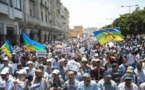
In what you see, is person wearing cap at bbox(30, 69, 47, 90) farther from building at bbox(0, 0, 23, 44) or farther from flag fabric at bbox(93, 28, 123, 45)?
building at bbox(0, 0, 23, 44)

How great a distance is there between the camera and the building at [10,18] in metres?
23.6

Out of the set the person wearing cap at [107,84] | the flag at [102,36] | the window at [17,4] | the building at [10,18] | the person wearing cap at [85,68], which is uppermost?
the window at [17,4]

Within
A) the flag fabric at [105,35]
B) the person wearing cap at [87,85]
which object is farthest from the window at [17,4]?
the person wearing cap at [87,85]

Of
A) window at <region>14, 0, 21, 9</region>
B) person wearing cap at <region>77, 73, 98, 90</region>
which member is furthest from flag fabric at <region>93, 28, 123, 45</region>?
window at <region>14, 0, 21, 9</region>

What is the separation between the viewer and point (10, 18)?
26188 millimetres

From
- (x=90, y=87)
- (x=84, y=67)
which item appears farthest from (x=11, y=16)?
(x=90, y=87)

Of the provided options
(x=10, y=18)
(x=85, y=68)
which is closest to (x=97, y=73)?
(x=85, y=68)

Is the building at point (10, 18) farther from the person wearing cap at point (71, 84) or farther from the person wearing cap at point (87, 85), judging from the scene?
the person wearing cap at point (87, 85)

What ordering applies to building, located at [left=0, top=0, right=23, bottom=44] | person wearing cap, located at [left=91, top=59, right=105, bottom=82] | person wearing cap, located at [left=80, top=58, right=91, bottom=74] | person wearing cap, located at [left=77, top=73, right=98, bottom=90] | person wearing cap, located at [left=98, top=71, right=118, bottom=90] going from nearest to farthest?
person wearing cap, located at [left=77, top=73, right=98, bottom=90] < person wearing cap, located at [left=98, top=71, right=118, bottom=90] < person wearing cap, located at [left=91, top=59, right=105, bottom=82] < person wearing cap, located at [left=80, top=58, right=91, bottom=74] < building, located at [left=0, top=0, right=23, bottom=44]

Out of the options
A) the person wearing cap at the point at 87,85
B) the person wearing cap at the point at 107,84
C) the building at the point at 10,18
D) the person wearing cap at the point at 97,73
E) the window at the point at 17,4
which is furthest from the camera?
the window at the point at 17,4

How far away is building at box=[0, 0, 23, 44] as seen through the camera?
77.4 ft

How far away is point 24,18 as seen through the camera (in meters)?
32.3

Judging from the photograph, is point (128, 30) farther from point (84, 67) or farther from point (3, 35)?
point (84, 67)

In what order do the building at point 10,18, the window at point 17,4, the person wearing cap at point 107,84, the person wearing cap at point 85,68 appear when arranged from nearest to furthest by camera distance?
1. the person wearing cap at point 107,84
2. the person wearing cap at point 85,68
3. the building at point 10,18
4. the window at point 17,4
